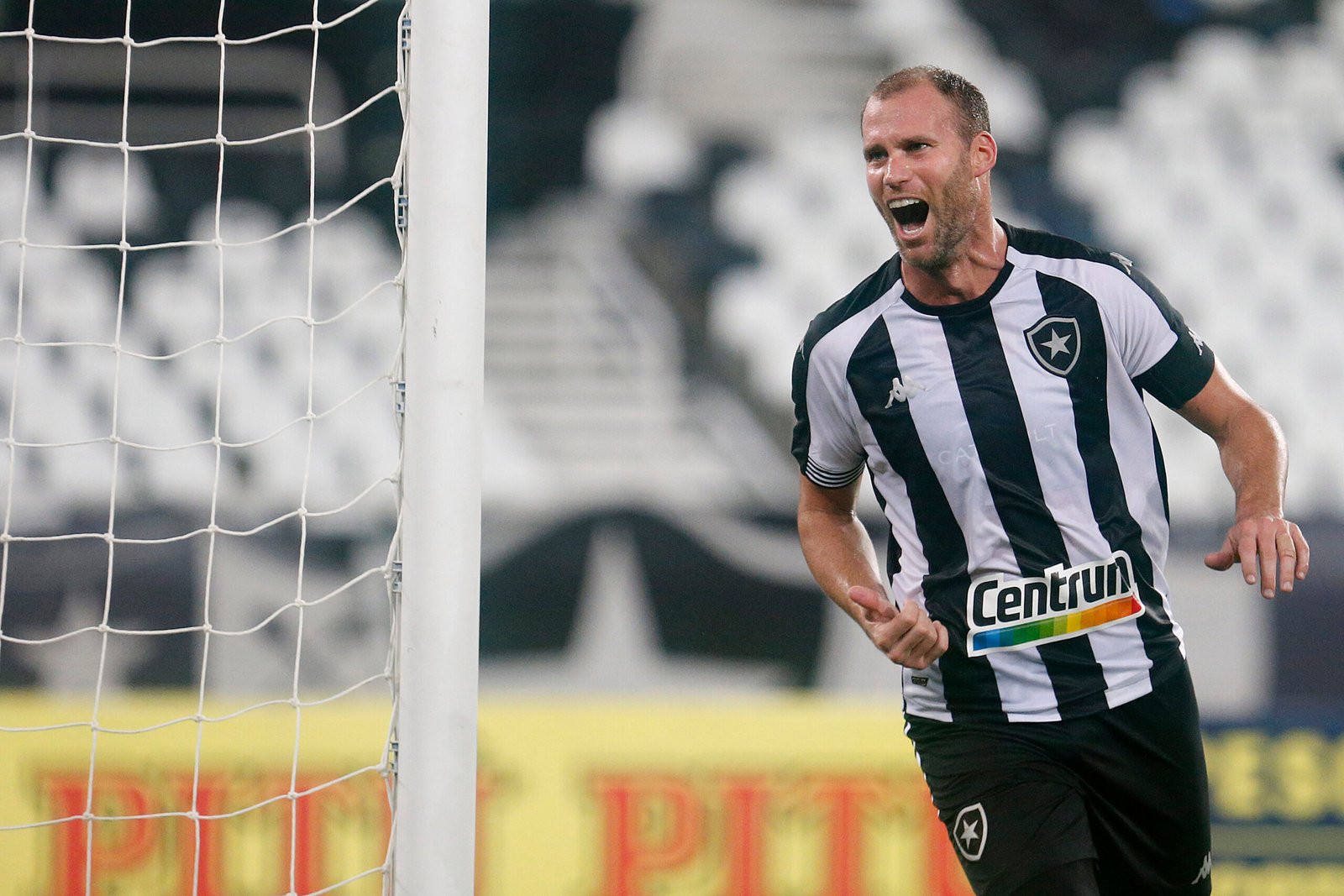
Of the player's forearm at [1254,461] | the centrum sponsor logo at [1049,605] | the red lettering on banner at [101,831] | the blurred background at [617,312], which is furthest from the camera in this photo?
the blurred background at [617,312]

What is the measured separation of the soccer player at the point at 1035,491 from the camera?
164 centimetres

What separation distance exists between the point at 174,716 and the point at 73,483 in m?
0.74

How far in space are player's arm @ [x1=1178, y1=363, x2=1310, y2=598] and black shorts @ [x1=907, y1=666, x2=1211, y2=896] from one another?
0.84 feet

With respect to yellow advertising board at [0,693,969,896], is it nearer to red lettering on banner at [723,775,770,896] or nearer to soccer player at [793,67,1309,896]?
red lettering on banner at [723,775,770,896]

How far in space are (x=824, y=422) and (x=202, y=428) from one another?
243 centimetres

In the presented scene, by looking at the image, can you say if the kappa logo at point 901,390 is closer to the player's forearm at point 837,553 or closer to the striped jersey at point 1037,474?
the striped jersey at point 1037,474

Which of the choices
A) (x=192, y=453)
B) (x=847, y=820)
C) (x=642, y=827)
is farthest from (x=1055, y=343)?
(x=192, y=453)

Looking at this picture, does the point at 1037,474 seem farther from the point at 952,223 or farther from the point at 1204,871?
the point at 1204,871

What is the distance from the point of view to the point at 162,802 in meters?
3.36

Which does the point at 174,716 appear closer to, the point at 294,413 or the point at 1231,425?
the point at 294,413

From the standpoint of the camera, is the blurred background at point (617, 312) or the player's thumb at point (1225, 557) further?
the blurred background at point (617, 312)

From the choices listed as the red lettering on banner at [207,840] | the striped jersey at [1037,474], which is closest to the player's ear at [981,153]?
the striped jersey at [1037,474]

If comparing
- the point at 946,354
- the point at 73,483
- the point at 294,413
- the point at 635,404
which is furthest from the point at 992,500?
the point at 73,483

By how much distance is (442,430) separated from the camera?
1527 millimetres
